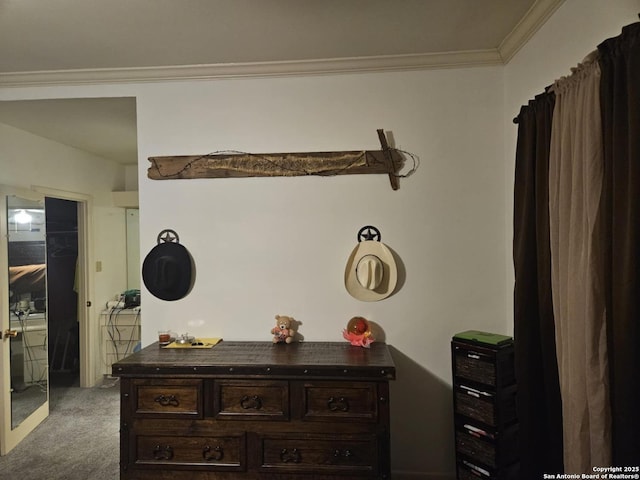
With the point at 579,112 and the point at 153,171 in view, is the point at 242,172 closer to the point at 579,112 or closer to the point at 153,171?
the point at 153,171

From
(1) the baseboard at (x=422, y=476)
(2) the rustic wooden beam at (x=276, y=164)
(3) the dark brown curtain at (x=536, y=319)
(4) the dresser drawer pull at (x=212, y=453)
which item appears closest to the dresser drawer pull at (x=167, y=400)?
(4) the dresser drawer pull at (x=212, y=453)

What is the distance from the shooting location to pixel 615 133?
118 cm

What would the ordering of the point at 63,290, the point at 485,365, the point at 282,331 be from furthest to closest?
the point at 63,290
the point at 282,331
the point at 485,365

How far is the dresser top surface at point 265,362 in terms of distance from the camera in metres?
1.74

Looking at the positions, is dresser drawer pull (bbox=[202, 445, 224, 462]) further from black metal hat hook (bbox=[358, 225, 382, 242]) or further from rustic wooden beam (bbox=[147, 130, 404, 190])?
rustic wooden beam (bbox=[147, 130, 404, 190])

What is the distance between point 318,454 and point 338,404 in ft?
0.84

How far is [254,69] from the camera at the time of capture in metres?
2.23

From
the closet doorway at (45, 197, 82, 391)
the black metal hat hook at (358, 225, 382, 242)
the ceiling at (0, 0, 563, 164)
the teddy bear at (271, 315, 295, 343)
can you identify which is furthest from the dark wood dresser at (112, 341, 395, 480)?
the closet doorway at (45, 197, 82, 391)

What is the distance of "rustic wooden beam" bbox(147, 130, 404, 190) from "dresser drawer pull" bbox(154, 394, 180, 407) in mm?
1270

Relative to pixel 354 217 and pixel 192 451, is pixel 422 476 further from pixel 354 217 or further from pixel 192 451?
pixel 354 217

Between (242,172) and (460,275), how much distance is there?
4.87ft

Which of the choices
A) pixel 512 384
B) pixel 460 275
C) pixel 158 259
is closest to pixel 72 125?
pixel 158 259

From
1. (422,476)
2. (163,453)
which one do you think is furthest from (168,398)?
(422,476)

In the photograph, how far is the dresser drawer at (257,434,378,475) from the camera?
5.60ft
